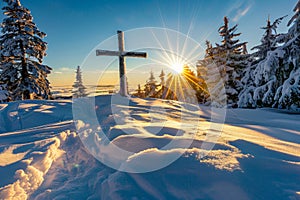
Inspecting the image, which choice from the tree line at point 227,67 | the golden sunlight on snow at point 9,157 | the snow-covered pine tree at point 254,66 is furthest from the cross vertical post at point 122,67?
the snow-covered pine tree at point 254,66

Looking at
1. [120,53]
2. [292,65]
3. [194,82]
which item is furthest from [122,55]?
[194,82]

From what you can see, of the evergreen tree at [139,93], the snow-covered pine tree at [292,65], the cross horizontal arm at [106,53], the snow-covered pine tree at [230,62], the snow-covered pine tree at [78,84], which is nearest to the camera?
the cross horizontal arm at [106,53]

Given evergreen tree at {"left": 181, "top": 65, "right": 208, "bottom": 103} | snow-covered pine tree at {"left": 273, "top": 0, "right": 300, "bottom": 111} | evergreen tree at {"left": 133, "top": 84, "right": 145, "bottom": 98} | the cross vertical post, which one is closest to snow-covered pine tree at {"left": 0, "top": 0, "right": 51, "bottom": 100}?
the cross vertical post

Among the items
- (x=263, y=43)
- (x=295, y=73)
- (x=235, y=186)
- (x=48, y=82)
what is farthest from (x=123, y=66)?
(x=263, y=43)

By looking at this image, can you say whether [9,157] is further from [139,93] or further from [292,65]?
[139,93]

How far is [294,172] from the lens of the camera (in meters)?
1.86

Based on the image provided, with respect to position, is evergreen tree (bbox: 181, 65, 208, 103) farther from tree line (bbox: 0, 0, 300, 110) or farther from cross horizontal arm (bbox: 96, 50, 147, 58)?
cross horizontal arm (bbox: 96, 50, 147, 58)

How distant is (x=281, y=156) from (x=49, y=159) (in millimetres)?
3397

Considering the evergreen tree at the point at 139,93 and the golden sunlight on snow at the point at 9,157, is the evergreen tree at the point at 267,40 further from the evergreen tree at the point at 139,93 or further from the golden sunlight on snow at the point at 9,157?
the evergreen tree at the point at 139,93

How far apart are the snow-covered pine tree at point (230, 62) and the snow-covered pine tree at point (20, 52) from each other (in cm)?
1663

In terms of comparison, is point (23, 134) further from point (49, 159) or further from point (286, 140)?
point (286, 140)

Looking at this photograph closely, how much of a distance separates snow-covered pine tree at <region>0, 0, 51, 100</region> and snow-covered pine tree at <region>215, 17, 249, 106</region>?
1663cm

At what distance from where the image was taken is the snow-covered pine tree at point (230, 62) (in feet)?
54.2

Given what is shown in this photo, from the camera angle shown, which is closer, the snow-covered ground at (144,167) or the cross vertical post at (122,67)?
the snow-covered ground at (144,167)
